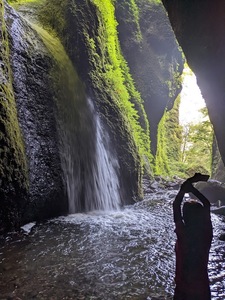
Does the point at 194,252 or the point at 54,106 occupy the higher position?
the point at 54,106

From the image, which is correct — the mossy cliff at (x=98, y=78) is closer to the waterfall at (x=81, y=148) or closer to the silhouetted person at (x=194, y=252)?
the waterfall at (x=81, y=148)

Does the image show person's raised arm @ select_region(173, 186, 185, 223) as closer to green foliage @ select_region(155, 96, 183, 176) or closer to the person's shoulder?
the person's shoulder

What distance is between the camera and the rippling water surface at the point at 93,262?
10.1 feet

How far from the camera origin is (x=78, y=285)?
3.21 meters

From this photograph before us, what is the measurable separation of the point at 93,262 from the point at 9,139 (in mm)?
2702

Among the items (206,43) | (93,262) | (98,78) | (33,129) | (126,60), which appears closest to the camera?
(93,262)

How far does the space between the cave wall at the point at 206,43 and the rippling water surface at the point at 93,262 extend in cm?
267

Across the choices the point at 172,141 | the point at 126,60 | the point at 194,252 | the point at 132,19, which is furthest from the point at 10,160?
the point at 172,141

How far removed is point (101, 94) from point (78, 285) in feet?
24.1

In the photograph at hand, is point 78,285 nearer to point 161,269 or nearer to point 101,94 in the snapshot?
point 161,269

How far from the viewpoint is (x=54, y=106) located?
7152 millimetres

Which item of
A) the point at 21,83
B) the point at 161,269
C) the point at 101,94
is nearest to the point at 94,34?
the point at 101,94

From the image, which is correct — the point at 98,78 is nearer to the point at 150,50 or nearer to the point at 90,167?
the point at 90,167

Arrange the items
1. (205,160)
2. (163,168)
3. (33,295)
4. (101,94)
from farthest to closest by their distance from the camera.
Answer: (205,160) → (163,168) → (101,94) → (33,295)
